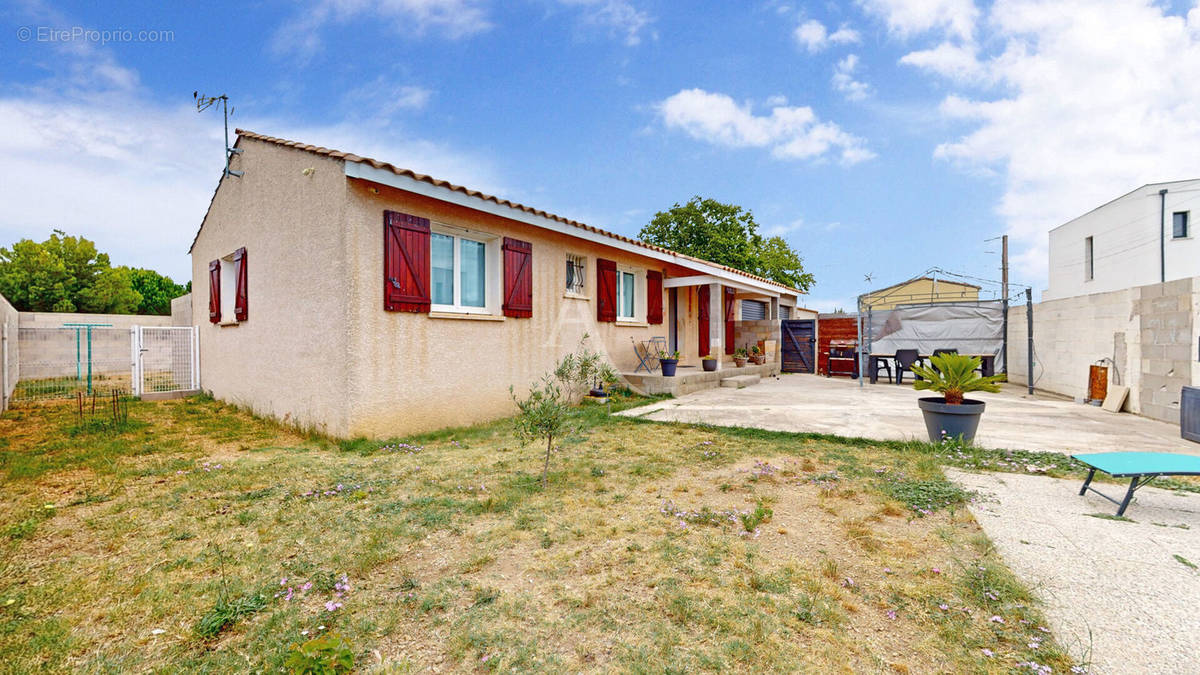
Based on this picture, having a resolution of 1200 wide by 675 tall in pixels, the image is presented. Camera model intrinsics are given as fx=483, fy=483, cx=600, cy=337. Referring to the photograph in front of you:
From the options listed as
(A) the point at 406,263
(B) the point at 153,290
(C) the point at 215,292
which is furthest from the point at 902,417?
(B) the point at 153,290

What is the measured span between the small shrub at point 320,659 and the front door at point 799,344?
15.1 m

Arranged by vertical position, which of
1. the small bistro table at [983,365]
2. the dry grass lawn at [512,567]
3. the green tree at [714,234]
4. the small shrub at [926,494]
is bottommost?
the dry grass lawn at [512,567]

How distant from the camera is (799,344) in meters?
15.3

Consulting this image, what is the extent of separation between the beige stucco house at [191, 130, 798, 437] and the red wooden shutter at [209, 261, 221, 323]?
41mm

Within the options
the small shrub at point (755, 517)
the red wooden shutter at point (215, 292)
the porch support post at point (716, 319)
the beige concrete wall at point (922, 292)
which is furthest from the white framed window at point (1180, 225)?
the red wooden shutter at point (215, 292)

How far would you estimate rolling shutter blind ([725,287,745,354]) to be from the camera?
14.7m

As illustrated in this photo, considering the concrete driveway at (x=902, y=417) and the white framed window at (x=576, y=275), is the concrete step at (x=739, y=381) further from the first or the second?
the white framed window at (x=576, y=275)

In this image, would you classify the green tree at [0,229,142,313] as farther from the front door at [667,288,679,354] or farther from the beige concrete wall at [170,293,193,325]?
the front door at [667,288,679,354]

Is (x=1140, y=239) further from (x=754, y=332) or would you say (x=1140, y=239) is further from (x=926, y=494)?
(x=926, y=494)

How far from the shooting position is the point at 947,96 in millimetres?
11461

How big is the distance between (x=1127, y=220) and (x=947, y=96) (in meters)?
15.7

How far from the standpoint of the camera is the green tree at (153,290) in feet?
82.1

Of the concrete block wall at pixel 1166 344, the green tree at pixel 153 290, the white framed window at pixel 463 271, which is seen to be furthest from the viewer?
the green tree at pixel 153 290

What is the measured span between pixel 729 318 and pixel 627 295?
17.8 feet
